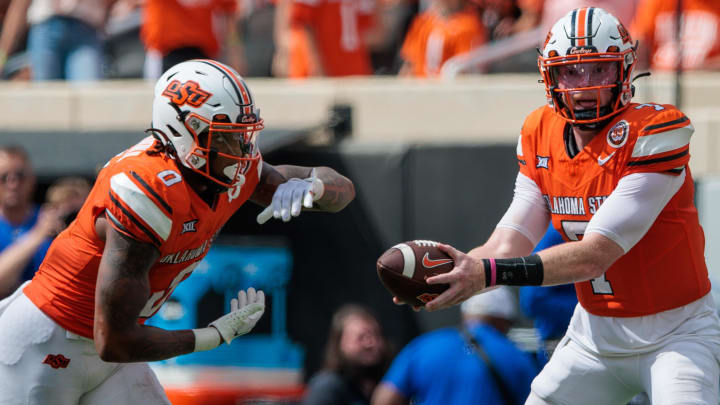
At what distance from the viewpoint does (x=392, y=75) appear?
30.9 ft

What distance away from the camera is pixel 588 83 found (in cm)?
413

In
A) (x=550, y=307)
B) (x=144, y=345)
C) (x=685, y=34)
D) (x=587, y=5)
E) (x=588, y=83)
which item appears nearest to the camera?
(x=144, y=345)

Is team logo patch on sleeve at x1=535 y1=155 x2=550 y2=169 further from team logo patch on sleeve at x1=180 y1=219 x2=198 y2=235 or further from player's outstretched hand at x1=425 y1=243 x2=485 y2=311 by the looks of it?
team logo patch on sleeve at x1=180 y1=219 x2=198 y2=235

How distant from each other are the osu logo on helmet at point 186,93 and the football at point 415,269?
86 centimetres

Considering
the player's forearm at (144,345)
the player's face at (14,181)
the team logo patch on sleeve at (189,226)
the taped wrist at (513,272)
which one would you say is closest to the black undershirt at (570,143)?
the taped wrist at (513,272)

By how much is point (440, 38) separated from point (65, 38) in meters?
2.58

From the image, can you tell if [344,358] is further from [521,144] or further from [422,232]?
[521,144]

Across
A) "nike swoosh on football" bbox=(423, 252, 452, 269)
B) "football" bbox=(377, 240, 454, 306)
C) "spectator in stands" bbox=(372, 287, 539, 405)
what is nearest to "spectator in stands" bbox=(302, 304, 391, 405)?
"spectator in stands" bbox=(372, 287, 539, 405)

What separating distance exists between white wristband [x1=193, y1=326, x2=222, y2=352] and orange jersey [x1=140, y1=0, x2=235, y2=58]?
3.90m

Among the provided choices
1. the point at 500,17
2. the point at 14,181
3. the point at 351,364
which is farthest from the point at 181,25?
the point at 351,364

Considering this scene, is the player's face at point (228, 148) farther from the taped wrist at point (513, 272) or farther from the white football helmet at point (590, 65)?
the white football helmet at point (590, 65)

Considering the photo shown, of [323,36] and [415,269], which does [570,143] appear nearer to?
[415,269]

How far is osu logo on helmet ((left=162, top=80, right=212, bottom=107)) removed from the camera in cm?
413

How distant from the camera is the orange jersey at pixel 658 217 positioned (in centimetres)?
397
